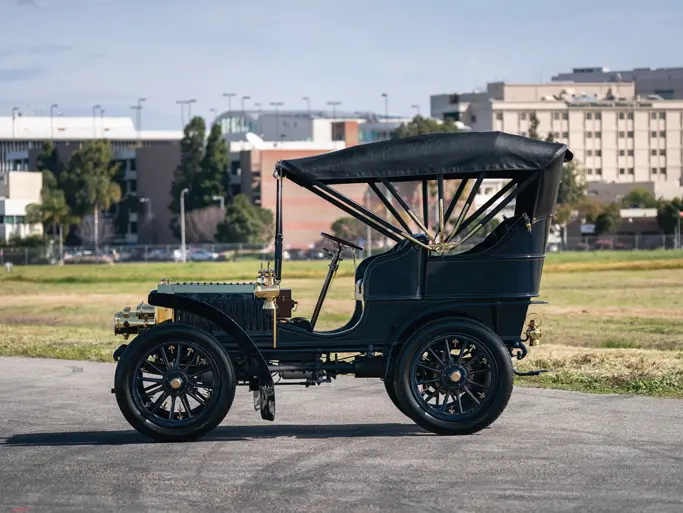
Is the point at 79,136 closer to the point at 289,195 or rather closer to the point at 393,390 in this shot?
the point at 289,195

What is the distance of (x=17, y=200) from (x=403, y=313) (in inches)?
5687

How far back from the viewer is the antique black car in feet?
39.4

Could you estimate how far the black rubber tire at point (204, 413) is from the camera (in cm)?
1183

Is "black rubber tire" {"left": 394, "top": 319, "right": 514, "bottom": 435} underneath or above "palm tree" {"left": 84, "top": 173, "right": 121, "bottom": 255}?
underneath

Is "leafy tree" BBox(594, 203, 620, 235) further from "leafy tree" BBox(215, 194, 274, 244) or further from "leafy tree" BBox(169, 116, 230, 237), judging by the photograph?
"leafy tree" BBox(169, 116, 230, 237)

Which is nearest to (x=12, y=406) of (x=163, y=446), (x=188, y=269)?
(x=163, y=446)

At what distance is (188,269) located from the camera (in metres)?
94.4

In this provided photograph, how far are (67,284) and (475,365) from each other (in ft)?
198

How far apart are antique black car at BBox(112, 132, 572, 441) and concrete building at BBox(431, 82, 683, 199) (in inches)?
6905

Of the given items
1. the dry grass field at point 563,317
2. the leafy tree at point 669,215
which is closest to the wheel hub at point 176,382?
the dry grass field at point 563,317

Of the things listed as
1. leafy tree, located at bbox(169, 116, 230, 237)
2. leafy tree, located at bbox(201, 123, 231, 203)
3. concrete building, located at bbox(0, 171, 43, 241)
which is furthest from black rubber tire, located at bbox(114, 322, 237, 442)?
leafy tree, located at bbox(201, 123, 231, 203)

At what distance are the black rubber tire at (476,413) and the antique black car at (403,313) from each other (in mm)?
11

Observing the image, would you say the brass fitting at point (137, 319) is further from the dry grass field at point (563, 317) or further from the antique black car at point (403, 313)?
the dry grass field at point (563, 317)

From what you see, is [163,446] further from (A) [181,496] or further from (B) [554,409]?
(B) [554,409]
